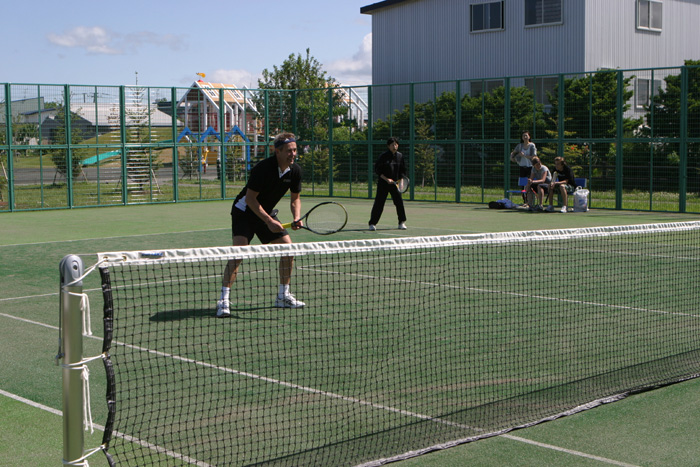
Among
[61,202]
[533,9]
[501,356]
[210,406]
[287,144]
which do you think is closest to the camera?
[210,406]

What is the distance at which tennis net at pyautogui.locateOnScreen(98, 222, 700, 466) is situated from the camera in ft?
15.8

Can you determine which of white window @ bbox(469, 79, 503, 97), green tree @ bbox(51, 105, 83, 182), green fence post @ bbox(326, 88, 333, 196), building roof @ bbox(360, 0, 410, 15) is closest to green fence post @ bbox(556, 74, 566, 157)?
white window @ bbox(469, 79, 503, 97)

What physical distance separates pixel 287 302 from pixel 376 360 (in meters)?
2.19

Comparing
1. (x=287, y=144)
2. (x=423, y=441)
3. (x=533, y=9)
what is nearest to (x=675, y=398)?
(x=423, y=441)

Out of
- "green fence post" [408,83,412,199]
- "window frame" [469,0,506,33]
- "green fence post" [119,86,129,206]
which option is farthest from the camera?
"window frame" [469,0,506,33]

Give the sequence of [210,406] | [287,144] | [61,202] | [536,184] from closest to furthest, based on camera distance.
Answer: [210,406], [287,144], [536,184], [61,202]

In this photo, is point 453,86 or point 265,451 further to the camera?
point 453,86

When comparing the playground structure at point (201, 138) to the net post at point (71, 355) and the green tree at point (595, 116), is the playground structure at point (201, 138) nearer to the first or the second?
the green tree at point (595, 116)

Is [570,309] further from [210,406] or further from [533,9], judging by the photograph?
[533,9]

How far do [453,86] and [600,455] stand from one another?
895 inches

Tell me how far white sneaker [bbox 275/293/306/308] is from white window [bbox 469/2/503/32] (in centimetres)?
2794

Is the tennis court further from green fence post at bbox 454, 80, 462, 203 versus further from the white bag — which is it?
green fence post at bbox 454, 80, 462, 203

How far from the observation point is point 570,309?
28.3ft

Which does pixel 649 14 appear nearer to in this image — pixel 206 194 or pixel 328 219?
pixel 206 194
